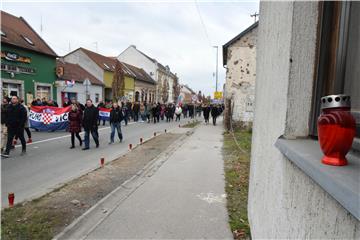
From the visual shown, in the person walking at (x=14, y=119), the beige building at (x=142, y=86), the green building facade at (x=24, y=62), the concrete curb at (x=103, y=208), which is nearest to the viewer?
the concrete curb at (x=103, y=208)

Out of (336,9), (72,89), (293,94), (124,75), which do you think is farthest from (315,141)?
(124,75)

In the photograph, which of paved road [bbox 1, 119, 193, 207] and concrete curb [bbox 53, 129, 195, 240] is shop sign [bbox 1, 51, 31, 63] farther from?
concrete curb [bbox 53, 129, 195, 240]

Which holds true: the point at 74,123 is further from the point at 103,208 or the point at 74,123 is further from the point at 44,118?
the point at 103,208

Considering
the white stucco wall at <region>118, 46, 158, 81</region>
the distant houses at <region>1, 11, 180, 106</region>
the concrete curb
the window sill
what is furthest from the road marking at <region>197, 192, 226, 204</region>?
the white stucco wall at <region>118, 46, 158, 81</region>

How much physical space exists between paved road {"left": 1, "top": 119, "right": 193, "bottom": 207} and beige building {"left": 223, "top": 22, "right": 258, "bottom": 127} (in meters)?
8.75

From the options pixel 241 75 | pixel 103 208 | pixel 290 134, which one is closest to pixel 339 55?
pixel 290 134

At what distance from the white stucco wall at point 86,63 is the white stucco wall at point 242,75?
24422 millimetres

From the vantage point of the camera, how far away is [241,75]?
59.0 ft

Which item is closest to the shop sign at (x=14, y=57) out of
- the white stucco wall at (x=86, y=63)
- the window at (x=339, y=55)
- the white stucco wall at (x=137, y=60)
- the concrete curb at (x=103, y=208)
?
the white stucco wall at (x=86, y=63)

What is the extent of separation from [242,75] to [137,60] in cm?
4540

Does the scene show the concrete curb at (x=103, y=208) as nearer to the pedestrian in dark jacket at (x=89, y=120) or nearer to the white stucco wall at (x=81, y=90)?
the pedestrian in dark jacket at (x=89, y=120)

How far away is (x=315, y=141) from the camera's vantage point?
2.08m

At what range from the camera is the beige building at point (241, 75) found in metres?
17.8

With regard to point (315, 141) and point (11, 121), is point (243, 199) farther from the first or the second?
point (11, 121)
